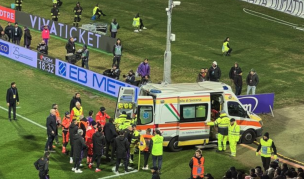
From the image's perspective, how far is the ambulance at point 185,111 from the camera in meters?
27.4

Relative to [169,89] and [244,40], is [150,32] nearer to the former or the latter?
[244,40]

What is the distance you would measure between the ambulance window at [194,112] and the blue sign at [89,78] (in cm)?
685

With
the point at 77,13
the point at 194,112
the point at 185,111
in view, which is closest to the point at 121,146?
the point at 185,111

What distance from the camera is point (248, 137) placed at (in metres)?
29.3

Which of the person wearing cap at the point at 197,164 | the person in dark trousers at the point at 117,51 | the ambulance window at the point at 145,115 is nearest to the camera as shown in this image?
the person wearing cap at the point at 197,164

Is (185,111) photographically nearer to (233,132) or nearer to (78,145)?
(233,132)

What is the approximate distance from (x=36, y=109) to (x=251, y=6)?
1280 inches

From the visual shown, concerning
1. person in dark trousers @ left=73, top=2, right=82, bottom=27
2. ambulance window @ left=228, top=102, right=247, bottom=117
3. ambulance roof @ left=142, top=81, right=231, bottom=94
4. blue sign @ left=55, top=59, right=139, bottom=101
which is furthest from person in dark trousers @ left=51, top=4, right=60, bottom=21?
ambulance window @ left=228, top=102, right=247, bottom=117

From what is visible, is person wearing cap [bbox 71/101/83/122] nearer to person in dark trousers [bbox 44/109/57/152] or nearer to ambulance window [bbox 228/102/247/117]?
person in dark trousers [bbox 44/109/57/152]

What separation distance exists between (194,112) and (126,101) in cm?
347

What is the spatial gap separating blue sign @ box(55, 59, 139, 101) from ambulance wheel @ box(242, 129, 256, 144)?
7.71 m

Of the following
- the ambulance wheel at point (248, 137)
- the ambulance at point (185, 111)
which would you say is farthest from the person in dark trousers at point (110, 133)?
the ambulance wheel at point (248, 137)

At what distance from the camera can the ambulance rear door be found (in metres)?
29.2

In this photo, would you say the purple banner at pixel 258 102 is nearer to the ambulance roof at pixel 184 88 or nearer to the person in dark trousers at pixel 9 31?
the ambulance roof at pixel 184 88
